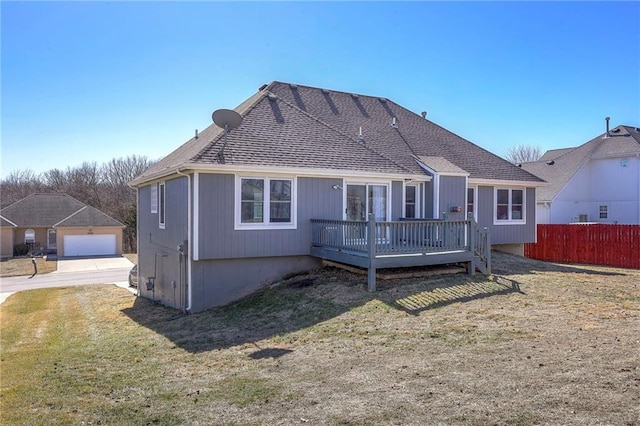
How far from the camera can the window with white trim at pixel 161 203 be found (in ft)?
49.3

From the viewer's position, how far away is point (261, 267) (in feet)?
41.7

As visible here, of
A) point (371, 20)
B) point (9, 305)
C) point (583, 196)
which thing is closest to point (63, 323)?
point (9, 305)

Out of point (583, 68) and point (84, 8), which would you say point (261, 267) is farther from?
point (583, 68)

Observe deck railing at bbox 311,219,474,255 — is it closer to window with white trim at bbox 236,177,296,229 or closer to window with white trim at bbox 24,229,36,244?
window with white trim at bbox 236,177,296,229

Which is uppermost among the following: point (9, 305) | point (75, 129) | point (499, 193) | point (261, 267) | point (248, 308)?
point (75, 129)

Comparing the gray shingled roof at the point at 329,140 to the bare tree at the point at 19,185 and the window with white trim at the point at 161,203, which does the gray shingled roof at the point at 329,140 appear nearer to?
the window with white trim at the point at 161,203

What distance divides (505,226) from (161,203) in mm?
13063

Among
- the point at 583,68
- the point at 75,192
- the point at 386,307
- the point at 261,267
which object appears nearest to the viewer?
the point at 386,307

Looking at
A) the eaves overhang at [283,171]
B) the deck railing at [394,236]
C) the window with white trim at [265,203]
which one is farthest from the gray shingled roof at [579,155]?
the window with white trim at [265,203]

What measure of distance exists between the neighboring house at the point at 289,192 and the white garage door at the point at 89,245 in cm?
2726

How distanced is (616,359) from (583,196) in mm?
25505

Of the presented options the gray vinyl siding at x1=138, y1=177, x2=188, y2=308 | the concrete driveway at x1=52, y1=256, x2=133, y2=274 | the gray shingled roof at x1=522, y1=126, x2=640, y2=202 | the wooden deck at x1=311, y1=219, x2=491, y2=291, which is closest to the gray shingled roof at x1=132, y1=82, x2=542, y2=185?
the gray vinyl siding at x1=138, y1=177, x2=188, y2=308

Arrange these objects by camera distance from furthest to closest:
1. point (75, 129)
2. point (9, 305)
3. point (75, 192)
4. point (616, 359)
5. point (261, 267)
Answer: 1. point (75, 192)
2. point (75, 129)
3. point (9, 305)
4. point (261, 267)
5. point (616, 359)

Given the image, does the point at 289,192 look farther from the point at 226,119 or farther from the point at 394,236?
the point at 394,236
